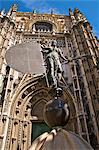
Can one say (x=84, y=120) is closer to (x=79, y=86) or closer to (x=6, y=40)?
(x=79, y=86)

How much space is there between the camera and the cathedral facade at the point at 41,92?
23.8ft

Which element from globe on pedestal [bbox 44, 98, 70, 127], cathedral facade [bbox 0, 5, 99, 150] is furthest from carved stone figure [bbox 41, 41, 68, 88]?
cathedral facade [bbox 0, 5, 99, 150]

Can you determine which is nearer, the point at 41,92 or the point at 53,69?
the point at 53,69

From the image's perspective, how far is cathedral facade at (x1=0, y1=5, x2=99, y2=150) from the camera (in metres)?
7.25

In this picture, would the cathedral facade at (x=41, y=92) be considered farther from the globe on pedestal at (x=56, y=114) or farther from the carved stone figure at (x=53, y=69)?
the globe on pedestal at (x=56, y=114)

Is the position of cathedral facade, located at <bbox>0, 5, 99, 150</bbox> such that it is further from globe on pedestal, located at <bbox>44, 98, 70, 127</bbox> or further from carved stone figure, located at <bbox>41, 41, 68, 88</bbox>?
globe on pedestal, located at <bbox>44, 98, 70, 127</bbox>

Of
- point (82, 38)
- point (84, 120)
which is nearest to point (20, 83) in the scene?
point (84, 120)

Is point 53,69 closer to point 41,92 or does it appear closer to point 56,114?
point 56,114

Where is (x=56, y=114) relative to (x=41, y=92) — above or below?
below

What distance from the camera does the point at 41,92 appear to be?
30.3ft

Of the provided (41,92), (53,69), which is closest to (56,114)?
(53,69)

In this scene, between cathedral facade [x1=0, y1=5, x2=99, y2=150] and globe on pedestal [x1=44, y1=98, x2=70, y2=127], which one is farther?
cathedral facade [x1=0, y1=5, x2=99, y2=150]

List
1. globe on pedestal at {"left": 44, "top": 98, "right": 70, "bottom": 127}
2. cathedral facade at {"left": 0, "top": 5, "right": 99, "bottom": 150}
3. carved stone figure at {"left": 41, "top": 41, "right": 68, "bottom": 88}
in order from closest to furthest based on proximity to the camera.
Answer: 1. globe on pedestal at {"left": 44, "top": 98, "right": 70, "bottom": 127}
2. carved stone figure at {"left": 41, "top": 41, "right": 68, "bottom": 88}
3. cathedral facade at {"left": 0, "top": 5, "right": 99, "bottom": 150}

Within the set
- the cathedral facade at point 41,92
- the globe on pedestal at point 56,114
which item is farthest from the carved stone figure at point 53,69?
the cathedral facade at point 41,92
